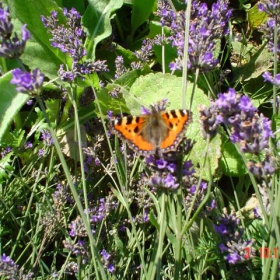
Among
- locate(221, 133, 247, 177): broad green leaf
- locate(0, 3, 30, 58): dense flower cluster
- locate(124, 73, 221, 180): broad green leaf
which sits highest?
locate(0, 3, 30, 58): dense flower cluster

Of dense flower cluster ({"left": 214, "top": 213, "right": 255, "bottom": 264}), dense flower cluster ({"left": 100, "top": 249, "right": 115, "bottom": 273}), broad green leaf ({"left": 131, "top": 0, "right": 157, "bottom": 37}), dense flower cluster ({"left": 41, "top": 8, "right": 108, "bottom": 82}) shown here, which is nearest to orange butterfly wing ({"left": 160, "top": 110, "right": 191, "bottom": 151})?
dense flower cluster ({"left": 214, "top": 213, "right": 255, "bottom": 264})

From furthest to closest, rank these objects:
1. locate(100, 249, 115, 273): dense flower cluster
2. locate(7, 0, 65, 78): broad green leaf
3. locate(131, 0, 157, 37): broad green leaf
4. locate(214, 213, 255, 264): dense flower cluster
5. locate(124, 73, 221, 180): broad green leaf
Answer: locate(131, 0, 157, 37): broad green leaf
locate(7, 0, 65, 78): broad green leaf
locate(124, 73, 221, 180): broad green leaf
locate(100, 249, 115, 273): dense flower cluster
locate(214, 213, 255, 264): dense flower cluster

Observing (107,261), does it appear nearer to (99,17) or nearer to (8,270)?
(8,270)

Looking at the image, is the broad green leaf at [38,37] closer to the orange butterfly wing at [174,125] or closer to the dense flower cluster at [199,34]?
the dense flower cluster at [199,34]

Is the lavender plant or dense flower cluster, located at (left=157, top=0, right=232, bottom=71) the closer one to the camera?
the lavender plant

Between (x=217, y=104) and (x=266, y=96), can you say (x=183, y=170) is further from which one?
(x=266, y=96)

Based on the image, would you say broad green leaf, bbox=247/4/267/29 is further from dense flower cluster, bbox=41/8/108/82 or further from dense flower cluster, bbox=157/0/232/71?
dense flower cluster, bbox=41/8/108/82
